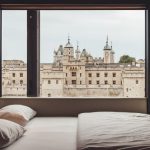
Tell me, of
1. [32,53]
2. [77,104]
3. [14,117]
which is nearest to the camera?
[14,117]

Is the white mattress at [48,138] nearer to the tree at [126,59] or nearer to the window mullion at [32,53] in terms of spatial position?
the window mullion at [32,53]

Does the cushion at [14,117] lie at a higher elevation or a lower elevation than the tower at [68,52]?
lower

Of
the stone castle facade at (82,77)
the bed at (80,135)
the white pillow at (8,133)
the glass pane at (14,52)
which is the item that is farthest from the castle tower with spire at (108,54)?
the white pillow at (8,133)

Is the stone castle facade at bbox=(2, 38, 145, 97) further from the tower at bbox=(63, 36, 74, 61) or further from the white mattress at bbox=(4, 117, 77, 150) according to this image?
the white mattress at bbox=(4, 117, 77, 150)

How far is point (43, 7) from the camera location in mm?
3701

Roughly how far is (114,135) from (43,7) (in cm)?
229

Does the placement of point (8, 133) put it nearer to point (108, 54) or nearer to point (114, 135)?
point (114, 135)

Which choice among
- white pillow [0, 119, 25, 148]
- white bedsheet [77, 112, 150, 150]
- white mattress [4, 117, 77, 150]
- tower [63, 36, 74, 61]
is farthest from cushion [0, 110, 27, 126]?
tower [63, 36, 74, 61]

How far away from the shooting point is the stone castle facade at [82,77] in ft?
12.5

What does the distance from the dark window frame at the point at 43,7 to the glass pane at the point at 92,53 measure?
9 centimetres

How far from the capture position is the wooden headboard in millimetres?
3658

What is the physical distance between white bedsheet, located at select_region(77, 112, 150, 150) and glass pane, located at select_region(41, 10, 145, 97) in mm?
1302

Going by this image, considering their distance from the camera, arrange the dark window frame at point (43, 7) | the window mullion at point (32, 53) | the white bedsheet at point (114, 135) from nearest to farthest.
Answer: the white bedsheet at point (114, 135), the dark window frame at point (43, 7), the window mullion at point (32, 53)

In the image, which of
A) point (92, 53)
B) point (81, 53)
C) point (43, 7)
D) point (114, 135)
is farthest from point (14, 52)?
point (114, 135)
